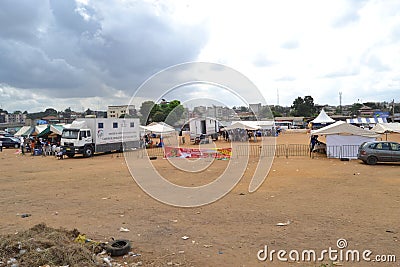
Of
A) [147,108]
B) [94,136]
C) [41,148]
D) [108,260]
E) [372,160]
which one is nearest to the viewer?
[108,260]

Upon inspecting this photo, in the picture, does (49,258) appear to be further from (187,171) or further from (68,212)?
(187,171)

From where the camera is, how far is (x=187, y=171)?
1589 centimetres

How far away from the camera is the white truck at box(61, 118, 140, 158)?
24.3 metres

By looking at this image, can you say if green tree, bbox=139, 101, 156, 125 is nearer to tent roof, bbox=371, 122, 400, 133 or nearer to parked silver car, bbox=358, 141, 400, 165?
parked silver car, bbox=358, 141, 400, 165

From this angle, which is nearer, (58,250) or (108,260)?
(58,250)

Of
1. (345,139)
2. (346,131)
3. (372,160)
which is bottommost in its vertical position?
(372,160)

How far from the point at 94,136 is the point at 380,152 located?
2096cm

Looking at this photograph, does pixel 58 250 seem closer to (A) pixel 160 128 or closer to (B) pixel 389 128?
(B) pixel 389 128

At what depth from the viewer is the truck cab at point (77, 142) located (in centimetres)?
2414

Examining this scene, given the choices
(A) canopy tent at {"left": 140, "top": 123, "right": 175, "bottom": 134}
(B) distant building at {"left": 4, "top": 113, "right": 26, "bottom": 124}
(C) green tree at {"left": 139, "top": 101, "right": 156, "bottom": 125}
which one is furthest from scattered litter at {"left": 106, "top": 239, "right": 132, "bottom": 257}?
(B) distant building at {"left": 4, "top": 113, "right": 26, "bottom": 124}

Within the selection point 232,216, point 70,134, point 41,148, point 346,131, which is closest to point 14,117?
point 41,148

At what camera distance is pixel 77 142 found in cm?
2414

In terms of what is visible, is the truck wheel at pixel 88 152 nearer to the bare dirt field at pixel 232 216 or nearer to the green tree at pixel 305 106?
the bare dirt field at pixel 232 216

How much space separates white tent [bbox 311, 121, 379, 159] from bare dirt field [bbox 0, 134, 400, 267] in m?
6.67
